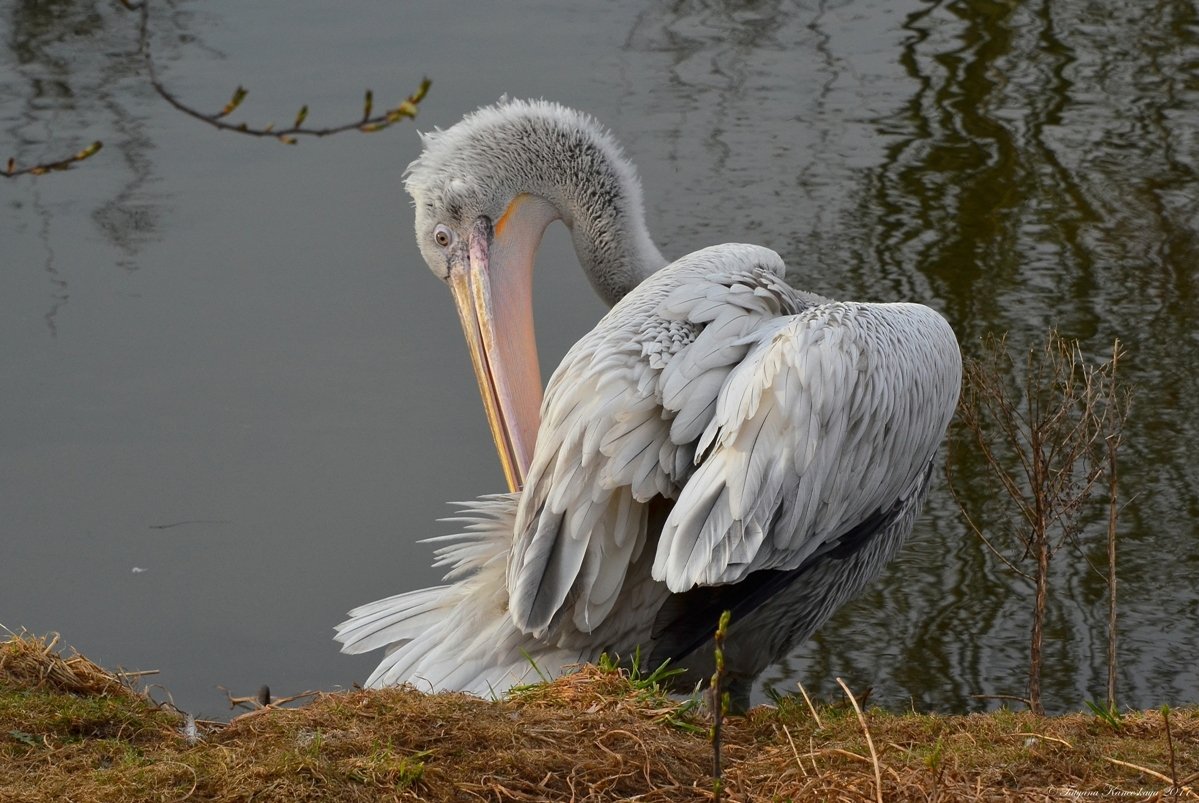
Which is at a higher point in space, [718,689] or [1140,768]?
[718,689]

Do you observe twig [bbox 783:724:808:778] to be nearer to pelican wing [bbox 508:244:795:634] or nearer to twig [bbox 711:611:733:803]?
twig [bbox 711:611:733:803]

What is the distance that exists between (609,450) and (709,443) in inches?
8.4

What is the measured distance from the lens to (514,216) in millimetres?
4969

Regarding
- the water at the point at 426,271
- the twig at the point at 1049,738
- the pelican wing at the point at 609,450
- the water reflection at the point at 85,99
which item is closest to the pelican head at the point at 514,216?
the pelican wing at the point at 609,450

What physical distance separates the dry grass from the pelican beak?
4.25 ft

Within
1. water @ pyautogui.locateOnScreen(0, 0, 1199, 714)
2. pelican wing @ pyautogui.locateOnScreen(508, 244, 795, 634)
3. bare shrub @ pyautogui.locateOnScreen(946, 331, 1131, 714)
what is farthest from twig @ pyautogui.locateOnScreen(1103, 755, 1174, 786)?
water @ pyautogui.locateOnScreen(0, 0, 1199, 714)

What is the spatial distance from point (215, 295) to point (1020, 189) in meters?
3.99

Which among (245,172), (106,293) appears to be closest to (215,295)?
(106,293)

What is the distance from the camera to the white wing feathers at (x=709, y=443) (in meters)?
3.33

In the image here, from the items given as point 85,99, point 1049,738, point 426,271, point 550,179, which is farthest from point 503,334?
point 85,99

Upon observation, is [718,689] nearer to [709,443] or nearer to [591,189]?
[709,443]

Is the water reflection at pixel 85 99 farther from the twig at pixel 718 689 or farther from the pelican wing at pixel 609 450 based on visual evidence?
the twig at pixel 718 689

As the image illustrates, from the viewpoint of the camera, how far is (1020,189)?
323 inches

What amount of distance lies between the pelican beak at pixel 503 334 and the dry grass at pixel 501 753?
4.25 feet
